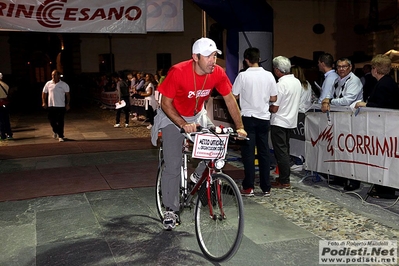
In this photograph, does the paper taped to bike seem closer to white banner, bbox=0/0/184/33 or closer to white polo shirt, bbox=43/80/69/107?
white banner, bbox=0/0/184/33

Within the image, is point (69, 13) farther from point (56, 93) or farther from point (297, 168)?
point (297, 168)

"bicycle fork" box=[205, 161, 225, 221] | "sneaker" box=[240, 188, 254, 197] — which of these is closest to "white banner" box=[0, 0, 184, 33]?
"sneaker" box=[240, 188, 254, 197]

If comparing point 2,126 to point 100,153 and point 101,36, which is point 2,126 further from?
point 101,36

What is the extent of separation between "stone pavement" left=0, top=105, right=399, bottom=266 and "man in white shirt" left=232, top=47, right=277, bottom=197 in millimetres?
429

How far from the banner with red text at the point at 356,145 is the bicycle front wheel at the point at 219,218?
8.69 feet

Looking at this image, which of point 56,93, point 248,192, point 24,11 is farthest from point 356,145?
point 56,93

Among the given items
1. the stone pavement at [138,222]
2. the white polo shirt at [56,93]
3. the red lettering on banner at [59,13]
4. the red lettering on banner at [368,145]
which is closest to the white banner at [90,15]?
the red lettering on banner at [59,13]

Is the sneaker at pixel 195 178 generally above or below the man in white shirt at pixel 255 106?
below

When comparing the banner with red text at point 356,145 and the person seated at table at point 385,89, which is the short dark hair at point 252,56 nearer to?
the banner with red text at point 356,145

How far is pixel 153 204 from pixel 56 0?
18.4 ft

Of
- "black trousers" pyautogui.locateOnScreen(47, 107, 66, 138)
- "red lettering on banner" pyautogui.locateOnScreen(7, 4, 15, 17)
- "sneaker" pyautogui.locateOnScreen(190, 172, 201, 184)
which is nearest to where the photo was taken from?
"sneaker" pyautogui.locateOnScreen(190, 172, 201, 184)

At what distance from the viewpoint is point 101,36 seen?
39500 mm

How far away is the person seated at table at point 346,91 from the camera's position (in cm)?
665

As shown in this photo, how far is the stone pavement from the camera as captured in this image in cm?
445
